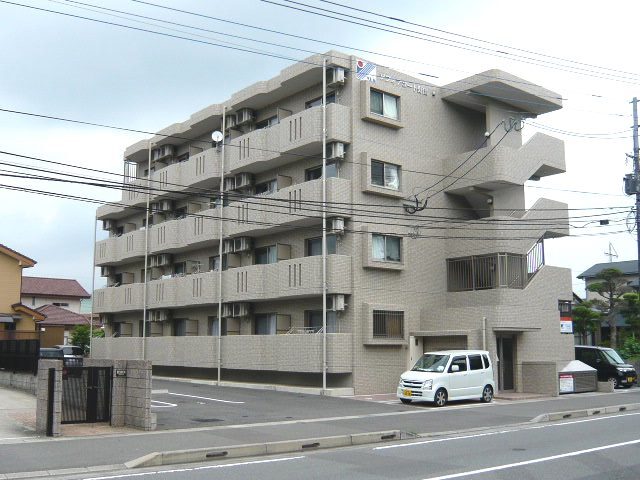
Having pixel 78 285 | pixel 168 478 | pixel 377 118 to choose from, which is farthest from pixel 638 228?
pixel 78 285

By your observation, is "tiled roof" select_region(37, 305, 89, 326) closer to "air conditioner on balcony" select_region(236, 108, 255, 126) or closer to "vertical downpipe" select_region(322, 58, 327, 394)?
"air conditioner on balcony" select_region(236, 108, 255, 126)

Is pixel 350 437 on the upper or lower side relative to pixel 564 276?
lower

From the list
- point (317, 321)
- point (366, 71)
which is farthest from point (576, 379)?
point (366, 71)

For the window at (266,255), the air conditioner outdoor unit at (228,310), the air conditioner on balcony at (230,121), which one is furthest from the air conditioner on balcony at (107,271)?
the window at (266,255)

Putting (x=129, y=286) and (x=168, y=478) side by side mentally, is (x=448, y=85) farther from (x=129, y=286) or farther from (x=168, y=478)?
(x=168, y=478)

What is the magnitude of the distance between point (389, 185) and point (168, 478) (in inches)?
784

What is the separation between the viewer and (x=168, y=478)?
10.9 metres

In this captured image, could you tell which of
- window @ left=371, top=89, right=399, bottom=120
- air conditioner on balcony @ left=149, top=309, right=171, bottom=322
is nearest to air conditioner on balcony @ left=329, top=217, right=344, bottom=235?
window @ left=371, top=89, right=399, bottom=120

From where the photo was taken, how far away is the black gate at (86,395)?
16516 mm

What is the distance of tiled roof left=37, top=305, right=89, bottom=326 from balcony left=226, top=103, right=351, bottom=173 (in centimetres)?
3377

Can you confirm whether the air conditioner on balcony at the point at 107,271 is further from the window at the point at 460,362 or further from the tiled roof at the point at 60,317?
the window at the point at 460,362

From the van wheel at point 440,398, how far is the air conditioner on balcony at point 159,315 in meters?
19.1

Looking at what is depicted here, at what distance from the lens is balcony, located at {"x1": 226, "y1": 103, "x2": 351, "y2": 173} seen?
2805cm

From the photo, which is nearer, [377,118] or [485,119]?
[377,118]
